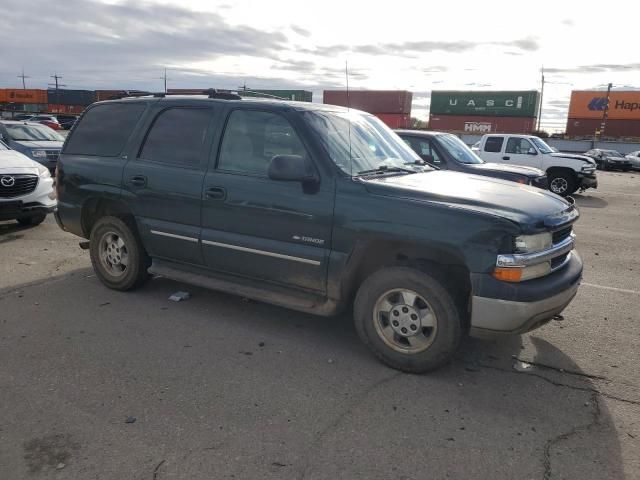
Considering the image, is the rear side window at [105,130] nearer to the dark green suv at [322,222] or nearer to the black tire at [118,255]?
the dark green suv at [322,222]

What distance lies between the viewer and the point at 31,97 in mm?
67625

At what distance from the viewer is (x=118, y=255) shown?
534 centimetres

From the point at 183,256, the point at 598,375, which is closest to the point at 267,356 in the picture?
the point at 183,256

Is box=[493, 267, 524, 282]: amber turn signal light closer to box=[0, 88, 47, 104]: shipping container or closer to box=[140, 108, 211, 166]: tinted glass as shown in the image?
box=[140, 108, 211, 166]: tinted glass

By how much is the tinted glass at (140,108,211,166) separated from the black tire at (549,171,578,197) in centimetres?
1295

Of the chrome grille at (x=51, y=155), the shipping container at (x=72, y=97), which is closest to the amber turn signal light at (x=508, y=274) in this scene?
the chrome grille at (x=51, y=155)

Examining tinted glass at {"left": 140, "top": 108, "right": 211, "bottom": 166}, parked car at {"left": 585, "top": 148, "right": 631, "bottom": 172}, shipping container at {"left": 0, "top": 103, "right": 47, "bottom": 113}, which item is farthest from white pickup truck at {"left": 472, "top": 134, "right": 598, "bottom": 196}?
shipping container at {"left": 0, "top": 103, "right": 47, "bottom": 113}

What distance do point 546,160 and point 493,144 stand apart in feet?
5.13

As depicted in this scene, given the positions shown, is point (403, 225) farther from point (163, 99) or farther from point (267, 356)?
point (163, 99)

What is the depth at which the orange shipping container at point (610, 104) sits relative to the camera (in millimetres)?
52906

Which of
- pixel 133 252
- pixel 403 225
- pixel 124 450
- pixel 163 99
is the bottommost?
pixel 124 450

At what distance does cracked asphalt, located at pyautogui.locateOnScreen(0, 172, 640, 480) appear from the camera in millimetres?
2773

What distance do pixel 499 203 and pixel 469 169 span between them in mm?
5823

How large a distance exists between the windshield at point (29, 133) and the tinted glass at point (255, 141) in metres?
12.2
